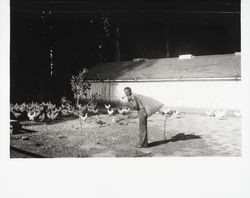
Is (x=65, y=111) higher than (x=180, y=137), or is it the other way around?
(x=65, y=111)

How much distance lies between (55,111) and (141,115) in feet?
5.33

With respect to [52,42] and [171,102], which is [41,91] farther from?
[171,102]

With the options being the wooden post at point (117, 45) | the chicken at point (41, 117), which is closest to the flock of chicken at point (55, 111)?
the chicken at point (41, 117)

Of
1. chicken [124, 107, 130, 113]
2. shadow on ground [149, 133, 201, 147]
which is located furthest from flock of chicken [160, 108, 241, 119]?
chicken [124, 107, 130, 113]

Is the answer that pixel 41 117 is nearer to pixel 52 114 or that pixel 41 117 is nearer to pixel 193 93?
pixel 52 114

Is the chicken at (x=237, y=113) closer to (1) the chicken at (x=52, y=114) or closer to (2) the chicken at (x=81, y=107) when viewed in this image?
(2) the chicken at (x=81, y=107)

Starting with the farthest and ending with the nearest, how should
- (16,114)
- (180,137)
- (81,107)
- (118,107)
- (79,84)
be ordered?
1. (118,107)
2. (81,107)
3. (79,84)
4. (180,137)
5. (16,114)

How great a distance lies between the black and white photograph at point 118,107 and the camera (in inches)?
160

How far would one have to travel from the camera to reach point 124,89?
4.29m

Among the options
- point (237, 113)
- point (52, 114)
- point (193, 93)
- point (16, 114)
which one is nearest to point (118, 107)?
point (52, 114)

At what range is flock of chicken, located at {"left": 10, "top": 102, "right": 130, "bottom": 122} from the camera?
4.79 meters

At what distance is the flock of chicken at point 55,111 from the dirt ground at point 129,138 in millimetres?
125

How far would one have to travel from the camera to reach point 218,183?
13.5 feet
